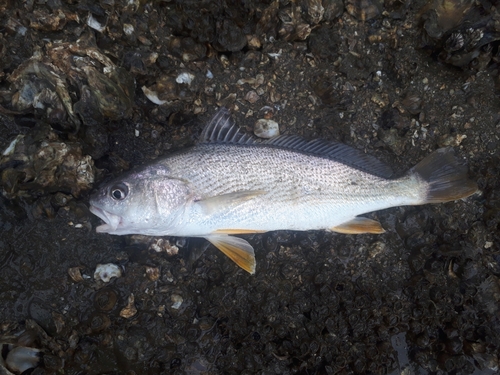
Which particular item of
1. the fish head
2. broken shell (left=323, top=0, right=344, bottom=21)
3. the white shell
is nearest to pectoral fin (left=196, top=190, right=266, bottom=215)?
the fish head

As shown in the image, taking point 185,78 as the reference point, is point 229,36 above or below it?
above

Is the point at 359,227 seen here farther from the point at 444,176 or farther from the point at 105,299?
the point at 105,299

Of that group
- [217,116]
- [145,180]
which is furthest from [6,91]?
[217,116]

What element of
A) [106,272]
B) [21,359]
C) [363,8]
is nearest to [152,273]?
[106,272]

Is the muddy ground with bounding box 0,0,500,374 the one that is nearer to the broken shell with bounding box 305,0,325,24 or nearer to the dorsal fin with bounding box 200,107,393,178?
the broken shell with bounding box 305,0,325,24

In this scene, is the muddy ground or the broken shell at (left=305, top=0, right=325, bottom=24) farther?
the broken shell at (left=305, top=0, right=325, bottom=24)

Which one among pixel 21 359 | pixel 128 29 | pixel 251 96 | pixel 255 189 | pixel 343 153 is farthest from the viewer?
pixel 251 96
